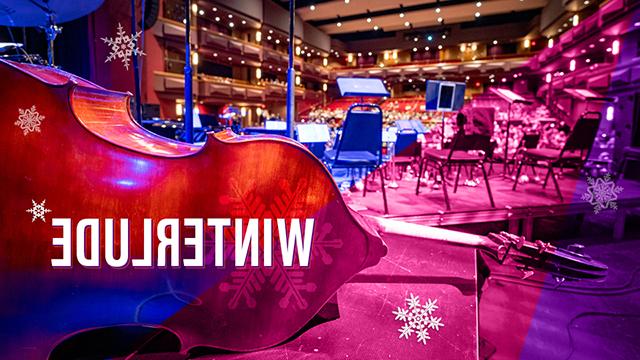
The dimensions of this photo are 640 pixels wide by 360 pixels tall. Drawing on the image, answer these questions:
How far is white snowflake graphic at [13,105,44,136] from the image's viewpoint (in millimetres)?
771

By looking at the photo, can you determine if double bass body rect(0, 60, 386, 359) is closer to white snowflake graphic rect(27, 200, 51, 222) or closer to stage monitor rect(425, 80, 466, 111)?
white snowflake graphic rect(27, 200, 51, 222)

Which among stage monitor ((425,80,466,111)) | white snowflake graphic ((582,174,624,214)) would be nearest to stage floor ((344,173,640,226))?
white snowflake graphic ((582,174,624,214))

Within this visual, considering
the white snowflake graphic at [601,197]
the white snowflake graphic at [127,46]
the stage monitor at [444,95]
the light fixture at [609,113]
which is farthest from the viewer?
the light fixture at [609,113]

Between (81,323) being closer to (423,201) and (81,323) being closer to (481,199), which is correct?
(423,201)

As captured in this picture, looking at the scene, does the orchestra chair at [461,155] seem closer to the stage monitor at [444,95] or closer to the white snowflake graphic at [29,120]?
the stage monitor at [444,95]

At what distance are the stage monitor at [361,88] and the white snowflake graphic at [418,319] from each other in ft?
5.62

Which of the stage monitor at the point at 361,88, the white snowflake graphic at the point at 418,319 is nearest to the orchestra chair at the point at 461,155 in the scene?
the stage monitor at the point at 361,88

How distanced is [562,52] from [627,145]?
8.65 m

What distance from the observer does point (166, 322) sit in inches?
33.5

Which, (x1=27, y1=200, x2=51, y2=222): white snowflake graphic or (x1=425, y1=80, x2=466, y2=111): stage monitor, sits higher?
(x1=425, y1=80, x2=466, y2=111): stage monitor

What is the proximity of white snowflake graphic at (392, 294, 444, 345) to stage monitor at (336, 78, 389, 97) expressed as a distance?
1.71m

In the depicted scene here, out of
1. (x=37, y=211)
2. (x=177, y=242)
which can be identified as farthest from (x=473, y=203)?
(x=37, y=211)

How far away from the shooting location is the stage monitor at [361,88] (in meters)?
2.65

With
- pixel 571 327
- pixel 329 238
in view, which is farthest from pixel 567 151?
pixel 329 238
